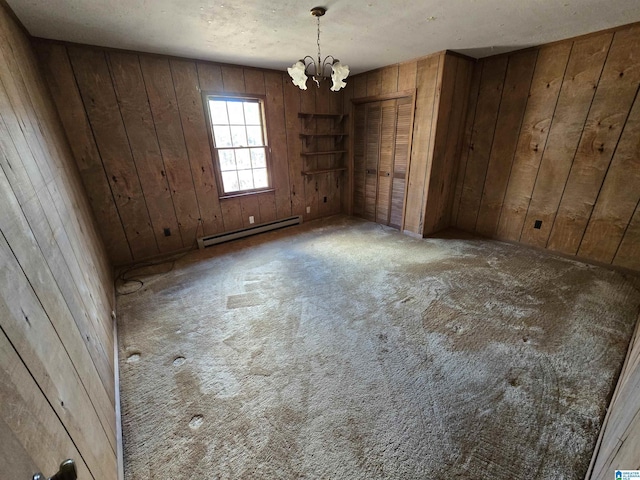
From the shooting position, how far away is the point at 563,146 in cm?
301

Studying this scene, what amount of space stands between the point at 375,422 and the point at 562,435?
0.96 metres

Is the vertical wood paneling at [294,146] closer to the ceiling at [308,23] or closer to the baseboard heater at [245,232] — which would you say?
the baseboard heater at [245,232]

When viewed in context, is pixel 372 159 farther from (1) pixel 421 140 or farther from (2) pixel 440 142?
(2) pixel 440 142

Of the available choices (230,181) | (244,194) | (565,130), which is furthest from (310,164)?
(565,130)

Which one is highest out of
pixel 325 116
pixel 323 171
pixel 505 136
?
pixel 325 116

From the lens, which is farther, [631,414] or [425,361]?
[425,361]

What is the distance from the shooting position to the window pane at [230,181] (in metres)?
3.76

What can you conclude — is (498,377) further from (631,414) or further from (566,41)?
(566,41)

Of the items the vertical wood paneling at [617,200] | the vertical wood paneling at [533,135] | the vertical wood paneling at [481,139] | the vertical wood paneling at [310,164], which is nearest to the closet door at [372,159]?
the vertical wood paneling at [310,164]

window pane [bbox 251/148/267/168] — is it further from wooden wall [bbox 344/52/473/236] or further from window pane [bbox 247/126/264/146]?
wooden wall [bbox 344/52/473/236]

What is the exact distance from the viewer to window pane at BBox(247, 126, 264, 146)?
12.5ft

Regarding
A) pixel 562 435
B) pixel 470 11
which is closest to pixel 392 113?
pixel 470 11

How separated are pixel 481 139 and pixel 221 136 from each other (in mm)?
3560

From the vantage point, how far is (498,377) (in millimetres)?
1699
